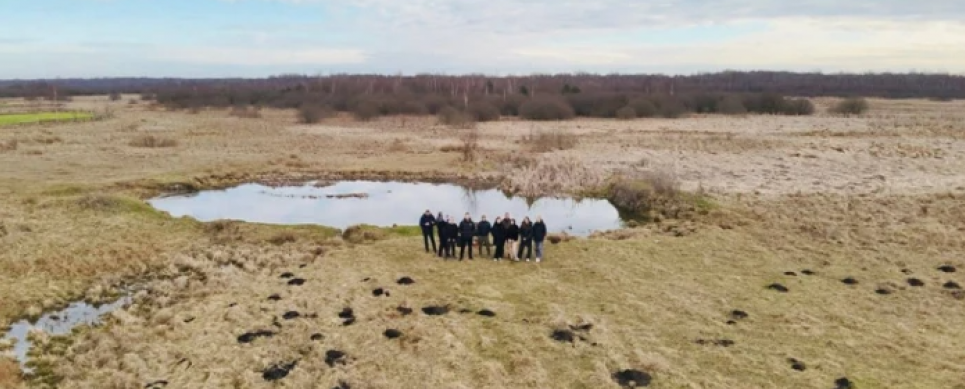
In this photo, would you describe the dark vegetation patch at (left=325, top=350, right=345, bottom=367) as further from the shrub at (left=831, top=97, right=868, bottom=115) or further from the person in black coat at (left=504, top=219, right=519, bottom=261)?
the shrub at (left=831, top=97, right=868, bottom=115)

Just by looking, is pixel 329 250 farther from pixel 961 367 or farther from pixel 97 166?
pixel 97 166

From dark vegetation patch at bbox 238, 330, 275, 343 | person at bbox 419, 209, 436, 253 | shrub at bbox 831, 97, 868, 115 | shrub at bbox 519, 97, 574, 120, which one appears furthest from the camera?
shrub at bbox 831, 97, 868, 115

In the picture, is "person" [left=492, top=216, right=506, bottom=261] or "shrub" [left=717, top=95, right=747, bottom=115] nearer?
"person" [left=492, top=216, right=506, bottom=261]

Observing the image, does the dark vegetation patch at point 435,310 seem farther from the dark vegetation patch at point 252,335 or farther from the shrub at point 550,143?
the shrub at point 550,143

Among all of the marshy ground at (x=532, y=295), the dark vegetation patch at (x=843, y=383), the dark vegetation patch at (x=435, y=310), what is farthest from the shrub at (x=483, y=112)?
the dark vegetation patch at (x=843, y=383)

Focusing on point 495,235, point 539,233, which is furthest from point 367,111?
point 539,233

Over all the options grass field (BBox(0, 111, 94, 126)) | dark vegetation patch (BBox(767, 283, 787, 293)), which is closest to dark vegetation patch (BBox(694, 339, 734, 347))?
dark vegetation patch (BBox(767, 283, 787, 293))


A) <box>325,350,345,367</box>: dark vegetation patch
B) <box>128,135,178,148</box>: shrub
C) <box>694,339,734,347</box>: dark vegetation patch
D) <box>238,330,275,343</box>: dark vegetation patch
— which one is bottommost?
<box>325,350,345,367</box>: dark vegetation patch
